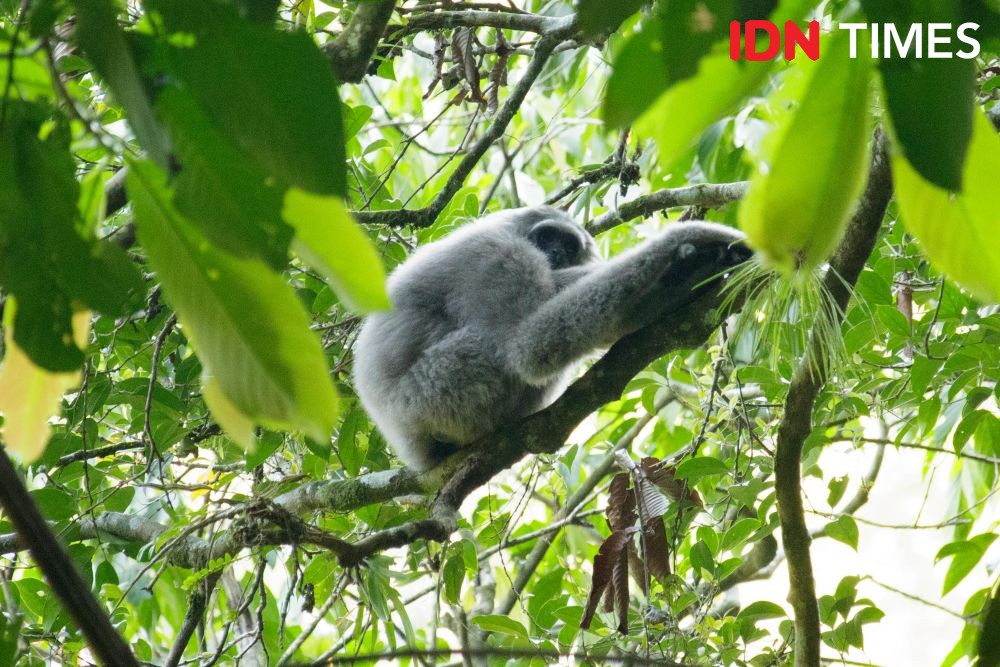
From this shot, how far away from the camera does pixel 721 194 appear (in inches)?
169

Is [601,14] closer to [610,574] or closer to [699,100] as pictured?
[699,100]

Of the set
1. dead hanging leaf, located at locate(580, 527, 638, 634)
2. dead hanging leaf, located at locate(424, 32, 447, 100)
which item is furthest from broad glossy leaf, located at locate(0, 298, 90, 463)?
dead hanging leaf, located at locate(424, 32, 447, 100)

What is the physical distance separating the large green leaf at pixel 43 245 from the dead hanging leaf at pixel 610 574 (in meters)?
2.69

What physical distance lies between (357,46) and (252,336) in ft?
4.92

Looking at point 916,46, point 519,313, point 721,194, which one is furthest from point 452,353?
point 916,46

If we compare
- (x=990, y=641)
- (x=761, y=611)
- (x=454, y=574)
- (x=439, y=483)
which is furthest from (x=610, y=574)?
(x=990, y=641)

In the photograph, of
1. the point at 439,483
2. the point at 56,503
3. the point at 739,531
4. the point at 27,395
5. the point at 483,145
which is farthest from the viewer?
the point at 483,145

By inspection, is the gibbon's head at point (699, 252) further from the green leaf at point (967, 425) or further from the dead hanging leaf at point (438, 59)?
the dead hanging leaf at point (438, 59)

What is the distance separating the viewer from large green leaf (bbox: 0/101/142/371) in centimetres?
106

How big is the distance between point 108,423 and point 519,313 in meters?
2.84

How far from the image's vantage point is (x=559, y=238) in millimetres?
5195

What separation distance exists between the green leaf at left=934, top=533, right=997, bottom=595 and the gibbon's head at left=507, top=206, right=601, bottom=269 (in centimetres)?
241

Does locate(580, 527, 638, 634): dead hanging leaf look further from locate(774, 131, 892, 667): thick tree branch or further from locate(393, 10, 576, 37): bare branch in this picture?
locate(393, 10, 576, 37): bare branch

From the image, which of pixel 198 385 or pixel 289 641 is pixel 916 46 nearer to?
pixel 198 385
